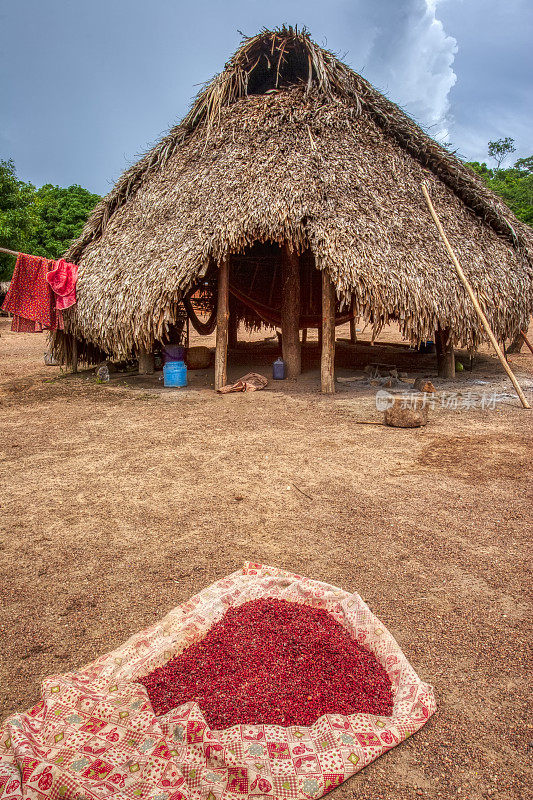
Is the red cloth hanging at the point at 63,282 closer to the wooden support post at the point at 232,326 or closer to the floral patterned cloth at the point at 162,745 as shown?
the wooden support post at the point at 232,326

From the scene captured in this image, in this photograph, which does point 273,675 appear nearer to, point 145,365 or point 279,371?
point 279,371

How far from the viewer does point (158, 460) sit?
4312 millimetres

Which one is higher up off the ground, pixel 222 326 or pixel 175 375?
pixel 222 326

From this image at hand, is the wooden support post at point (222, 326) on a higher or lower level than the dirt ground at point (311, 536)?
higher

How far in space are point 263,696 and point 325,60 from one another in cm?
875

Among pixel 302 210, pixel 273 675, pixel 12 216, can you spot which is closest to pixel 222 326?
pixel 302 210

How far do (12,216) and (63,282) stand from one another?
8.81 metres

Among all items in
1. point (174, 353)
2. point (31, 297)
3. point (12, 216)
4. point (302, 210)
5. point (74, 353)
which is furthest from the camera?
point (12, 216)

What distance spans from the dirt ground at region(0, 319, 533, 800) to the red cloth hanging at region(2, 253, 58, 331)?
227cm

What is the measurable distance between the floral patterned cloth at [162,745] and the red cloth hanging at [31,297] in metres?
6.86

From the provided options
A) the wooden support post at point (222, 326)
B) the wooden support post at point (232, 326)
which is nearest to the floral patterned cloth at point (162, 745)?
the wooden support post at point (222, 326)

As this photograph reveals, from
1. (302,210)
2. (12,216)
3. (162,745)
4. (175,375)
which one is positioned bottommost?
(162,745)

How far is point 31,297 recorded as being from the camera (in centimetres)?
755

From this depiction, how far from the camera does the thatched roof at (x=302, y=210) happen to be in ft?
21.3
